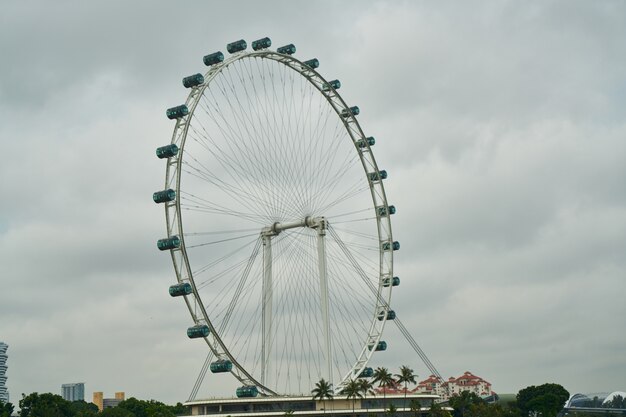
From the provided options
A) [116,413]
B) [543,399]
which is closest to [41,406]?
[116,413]

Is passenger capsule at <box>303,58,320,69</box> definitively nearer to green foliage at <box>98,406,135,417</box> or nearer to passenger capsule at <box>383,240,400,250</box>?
passenger capsule at <box>383,240,400,250</box>

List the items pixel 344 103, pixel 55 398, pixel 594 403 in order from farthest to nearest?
pixel 594 403 → pixel 55 398 → pixel 344 103

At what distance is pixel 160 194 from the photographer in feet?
243

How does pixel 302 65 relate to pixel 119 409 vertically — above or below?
above

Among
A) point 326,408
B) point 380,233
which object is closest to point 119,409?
point 326,408

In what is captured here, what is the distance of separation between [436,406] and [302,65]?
5079 cm

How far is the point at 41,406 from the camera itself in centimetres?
13350

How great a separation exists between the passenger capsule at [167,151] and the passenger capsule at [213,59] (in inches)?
406

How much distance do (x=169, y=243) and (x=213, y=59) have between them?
60.4 feet

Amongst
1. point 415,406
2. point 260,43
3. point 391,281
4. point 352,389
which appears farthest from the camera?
point 415,406

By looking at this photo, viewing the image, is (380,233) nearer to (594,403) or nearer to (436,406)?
(436,406)

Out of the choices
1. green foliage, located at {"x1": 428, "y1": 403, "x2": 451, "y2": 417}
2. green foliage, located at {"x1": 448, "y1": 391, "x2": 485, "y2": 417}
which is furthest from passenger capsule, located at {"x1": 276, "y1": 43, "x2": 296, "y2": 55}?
green foliage, located at {"x1": 448, "y1": 391, "x2": 485, "y2": 417}

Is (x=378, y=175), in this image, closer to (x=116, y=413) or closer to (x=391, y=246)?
(x=391, y=246)

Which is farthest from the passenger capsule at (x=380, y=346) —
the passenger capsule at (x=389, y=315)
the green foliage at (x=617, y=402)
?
the green foliage at (x=617, y=402)
